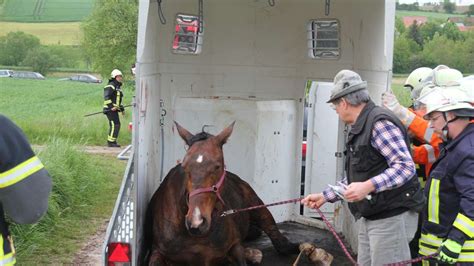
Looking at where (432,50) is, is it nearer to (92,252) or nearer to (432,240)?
(92,252)

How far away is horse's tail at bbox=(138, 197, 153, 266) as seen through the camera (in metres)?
5.17

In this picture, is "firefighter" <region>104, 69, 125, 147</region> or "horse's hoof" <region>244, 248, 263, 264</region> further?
"firefighter" <region>104, 69, 125, 147</region>

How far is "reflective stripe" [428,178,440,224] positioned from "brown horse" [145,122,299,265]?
1.46 m

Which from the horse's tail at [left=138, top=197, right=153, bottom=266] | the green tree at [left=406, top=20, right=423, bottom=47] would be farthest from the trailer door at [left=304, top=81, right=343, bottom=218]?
the green tree at [left=406, top=20, right=423, bottom=47]

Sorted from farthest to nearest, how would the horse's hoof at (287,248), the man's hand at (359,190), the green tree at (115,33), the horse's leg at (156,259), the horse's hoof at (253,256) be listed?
the green tree at (115,33) < the horse's hoof at (287,248) < the horse's hoof at (253,256) < the horse's leg at (156,259) < the man's hand at (359,190)

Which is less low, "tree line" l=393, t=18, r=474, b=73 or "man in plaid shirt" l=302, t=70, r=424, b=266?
"tree line" l=393, t=18, r=474, b=73

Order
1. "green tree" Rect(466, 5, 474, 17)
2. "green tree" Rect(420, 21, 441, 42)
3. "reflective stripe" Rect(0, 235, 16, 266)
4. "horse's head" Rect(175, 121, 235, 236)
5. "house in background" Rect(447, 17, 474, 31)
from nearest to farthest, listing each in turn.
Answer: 1. "reflective stripe" Rect(0, 235, 16, 266)
2. "horse's head" Rect(175, 121, 235, 236)
3. "green tree" Rect(420, 21, 441, 42)
4. "house in background" Rect(447, 17, 474, 31)
5. "green tree" Rect(466, 5, 474, 17)

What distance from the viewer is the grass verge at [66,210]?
309 inches

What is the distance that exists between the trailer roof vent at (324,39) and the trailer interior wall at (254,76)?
0.07m

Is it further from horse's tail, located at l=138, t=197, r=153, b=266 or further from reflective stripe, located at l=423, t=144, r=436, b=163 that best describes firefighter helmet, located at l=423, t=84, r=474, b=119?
horse's tail, located at l=138, t=197, r=153, b=266

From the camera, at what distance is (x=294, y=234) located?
261 inches

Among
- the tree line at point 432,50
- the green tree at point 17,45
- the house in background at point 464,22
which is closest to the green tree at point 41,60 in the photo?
the green tree at point 17,45

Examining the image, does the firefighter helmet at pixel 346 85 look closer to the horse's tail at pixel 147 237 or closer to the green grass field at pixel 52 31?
the horse's tail at pixel 147 237

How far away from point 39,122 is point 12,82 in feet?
78.2
